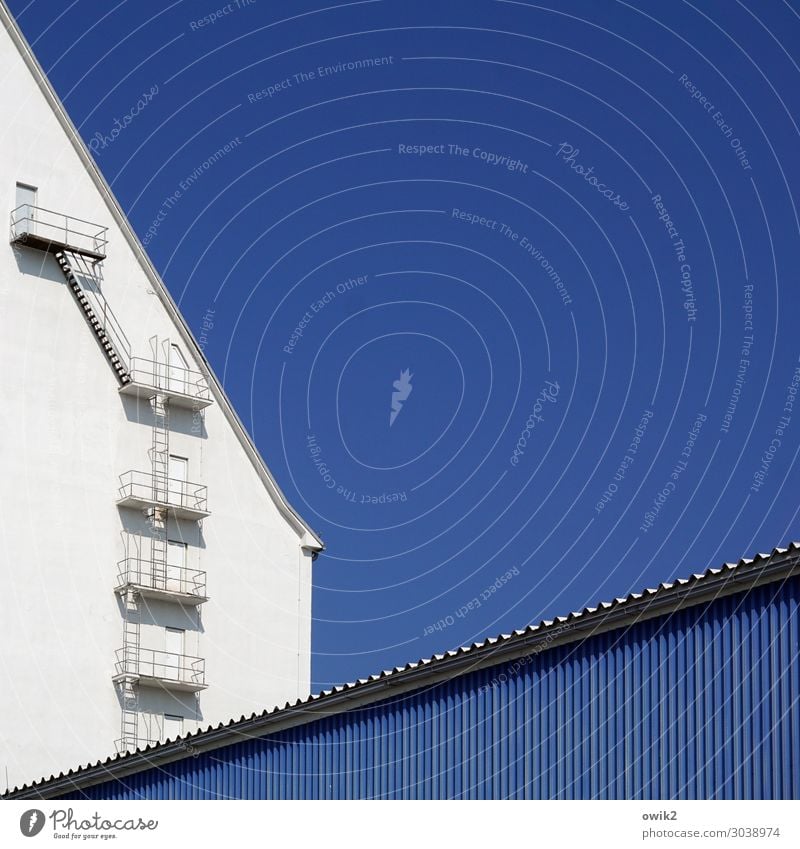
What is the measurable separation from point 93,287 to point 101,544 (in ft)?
27.1

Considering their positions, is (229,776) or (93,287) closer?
(229,776)

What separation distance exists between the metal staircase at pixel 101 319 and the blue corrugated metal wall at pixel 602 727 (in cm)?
2292

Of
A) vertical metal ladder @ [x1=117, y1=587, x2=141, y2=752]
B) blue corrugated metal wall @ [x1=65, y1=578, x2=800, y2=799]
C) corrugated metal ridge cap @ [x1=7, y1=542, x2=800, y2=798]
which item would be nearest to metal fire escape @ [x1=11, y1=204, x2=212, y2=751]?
vertical metal ladder @ [x1=117, y1=587, x2=141, y2=752]

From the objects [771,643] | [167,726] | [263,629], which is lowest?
[771,643]

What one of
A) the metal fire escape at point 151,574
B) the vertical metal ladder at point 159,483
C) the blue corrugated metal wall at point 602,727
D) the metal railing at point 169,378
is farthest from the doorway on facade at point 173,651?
the blue corrugated metal wall at point 602,727

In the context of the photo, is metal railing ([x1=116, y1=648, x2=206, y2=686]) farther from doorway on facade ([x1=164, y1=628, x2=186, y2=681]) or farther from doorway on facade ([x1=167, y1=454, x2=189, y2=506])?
doorway on facade ([x1=167, y1=454, x2=189, y2=506])

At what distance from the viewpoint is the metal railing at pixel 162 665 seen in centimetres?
5044

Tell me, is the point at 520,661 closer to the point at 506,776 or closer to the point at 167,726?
the point at 506,776

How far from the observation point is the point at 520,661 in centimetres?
2734

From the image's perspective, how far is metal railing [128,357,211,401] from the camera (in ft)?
174

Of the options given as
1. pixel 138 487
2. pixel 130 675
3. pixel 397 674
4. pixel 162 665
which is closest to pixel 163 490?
pixel 138 487

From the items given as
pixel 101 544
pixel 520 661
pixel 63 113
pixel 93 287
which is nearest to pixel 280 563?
pixel 101 544

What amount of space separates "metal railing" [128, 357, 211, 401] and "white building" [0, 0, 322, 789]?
0.24 feet

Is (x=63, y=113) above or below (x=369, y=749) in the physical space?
above
